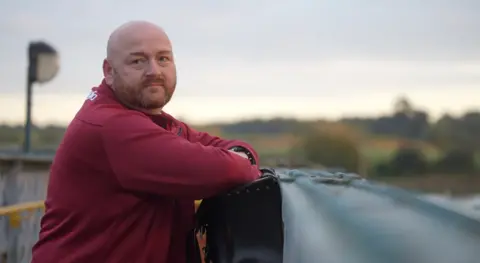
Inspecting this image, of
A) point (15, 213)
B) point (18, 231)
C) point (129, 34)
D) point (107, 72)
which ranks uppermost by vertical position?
point (129, 34)

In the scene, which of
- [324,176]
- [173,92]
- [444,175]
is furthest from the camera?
[444,175]

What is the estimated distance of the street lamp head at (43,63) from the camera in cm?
895

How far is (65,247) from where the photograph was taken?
2.10 metres

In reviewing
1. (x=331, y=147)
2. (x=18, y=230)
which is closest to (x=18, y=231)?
(x=18, y=230)

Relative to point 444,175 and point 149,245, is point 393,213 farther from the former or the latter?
point 444,175

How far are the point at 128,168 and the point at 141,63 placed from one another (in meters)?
0.28

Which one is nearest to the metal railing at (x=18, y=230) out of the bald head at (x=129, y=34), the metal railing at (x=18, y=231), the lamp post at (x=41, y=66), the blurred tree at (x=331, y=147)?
the metal railing at (x=18, y=231)

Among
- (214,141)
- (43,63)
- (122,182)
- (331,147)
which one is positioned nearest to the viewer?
(122,182)

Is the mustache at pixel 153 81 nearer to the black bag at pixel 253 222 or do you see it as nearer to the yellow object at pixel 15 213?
the black bag at pixel 253 222

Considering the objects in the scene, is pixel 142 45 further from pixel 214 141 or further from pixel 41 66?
pixel 41 66

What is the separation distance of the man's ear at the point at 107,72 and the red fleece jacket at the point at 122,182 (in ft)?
0.08

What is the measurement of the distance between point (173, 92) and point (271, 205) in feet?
1.36

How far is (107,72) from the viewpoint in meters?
2.11

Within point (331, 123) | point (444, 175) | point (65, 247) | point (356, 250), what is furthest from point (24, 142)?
point (356, 250)
